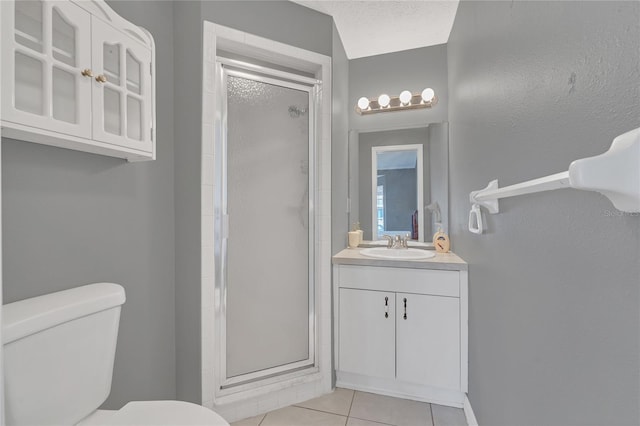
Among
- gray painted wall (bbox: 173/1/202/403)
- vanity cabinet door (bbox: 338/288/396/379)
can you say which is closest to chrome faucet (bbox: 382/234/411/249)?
vanity cabinet door (bbox: 338/288/396/379)

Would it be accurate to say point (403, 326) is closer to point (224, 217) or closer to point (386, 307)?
point (386, 307)

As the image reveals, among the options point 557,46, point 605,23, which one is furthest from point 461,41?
point 605,23

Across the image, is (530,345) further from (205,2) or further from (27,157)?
(205,2)

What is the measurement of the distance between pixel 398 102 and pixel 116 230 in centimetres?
214

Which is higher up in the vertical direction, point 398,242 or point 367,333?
point 398,242

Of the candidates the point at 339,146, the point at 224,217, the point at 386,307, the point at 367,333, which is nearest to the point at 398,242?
the point at 386,307

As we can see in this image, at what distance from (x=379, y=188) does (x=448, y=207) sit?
55cm

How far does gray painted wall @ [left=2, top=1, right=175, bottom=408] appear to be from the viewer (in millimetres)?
1057

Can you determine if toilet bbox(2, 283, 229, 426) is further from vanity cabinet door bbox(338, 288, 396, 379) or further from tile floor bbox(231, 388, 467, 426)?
vanity cabinet door bbox(338, 288, 396, 379)

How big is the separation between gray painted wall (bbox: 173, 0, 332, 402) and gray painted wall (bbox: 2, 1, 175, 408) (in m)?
0.05

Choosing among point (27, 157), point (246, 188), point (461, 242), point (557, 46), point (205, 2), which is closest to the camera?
point (557, 46)

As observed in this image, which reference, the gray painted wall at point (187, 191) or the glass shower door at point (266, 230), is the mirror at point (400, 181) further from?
the gray painted wall at point (187, 191)

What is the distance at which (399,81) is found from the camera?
247 cm

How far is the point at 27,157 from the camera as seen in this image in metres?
1.06
